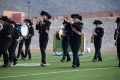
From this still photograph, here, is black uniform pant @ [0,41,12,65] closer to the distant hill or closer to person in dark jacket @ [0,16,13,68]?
person in dark jacket @ [0,16,13,68]

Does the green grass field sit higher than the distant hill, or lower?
lower

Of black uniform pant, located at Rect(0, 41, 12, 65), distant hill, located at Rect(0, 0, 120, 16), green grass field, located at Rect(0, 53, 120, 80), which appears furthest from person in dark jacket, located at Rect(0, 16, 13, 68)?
distant hill, located at Rect(0, 0, 120, 16)

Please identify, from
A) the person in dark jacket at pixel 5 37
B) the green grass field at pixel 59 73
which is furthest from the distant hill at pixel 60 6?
the green grass field at pixel 59 73

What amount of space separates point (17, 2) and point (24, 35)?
238 feet

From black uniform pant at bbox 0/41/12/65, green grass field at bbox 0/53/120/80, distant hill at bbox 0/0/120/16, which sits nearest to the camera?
green grass field at bbox 0/53/120/80

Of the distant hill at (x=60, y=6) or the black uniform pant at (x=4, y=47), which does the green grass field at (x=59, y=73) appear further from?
the distant hill at (x=60, y=6)

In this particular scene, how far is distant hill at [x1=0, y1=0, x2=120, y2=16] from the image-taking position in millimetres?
87325

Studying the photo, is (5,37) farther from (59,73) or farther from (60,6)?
A: (60,6)

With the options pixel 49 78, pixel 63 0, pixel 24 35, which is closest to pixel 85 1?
pixel 63 0

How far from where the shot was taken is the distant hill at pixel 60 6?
87.3 m

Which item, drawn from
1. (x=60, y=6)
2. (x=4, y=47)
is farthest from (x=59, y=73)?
(x=60, y=6)

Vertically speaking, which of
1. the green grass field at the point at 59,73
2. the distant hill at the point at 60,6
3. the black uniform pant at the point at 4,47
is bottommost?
the green grass field at the point at 59,73

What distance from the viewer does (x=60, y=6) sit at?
90.0 metres

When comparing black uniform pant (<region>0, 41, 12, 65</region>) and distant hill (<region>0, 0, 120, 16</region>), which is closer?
black uniform pant (<region>0, 41, 12, 65</region>)
